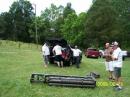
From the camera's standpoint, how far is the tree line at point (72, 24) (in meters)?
84.8

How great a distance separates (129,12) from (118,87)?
70.2 metres

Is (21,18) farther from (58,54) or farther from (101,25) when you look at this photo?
(58,54)

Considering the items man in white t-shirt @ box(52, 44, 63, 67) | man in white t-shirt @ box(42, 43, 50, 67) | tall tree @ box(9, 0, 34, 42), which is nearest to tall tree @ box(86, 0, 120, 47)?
tall tree @ box(9, 0, 34, 42)

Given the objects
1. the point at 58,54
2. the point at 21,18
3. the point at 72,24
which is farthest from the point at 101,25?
the point at 58,54

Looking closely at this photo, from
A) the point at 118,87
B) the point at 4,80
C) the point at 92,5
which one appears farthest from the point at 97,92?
the point at 92,5

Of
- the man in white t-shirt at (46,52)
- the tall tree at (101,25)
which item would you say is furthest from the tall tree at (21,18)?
the man in white t-shirt at (46,52)

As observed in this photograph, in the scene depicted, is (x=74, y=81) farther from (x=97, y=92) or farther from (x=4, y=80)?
(x=4, y=80)

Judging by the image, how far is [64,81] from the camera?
1964cm

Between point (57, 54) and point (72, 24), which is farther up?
point (72, 24)

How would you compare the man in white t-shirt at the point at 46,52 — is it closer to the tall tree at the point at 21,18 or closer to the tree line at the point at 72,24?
the tree line at the point at 72,24

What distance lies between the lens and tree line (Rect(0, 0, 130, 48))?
84.8 metres

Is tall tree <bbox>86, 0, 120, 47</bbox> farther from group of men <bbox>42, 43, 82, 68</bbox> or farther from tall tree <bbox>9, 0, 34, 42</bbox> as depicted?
group of men <bbox>42, 43, 82, 68</bbox>

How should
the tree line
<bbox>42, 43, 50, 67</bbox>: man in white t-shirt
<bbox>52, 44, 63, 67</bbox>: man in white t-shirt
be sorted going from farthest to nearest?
the tree line
<bbox>52, 44, 63, 67</bbox>: man in white t-shirt
<bbox>42, 43, 50, 67</bbox>: man in white t-shirt

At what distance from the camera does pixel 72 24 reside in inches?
4178
